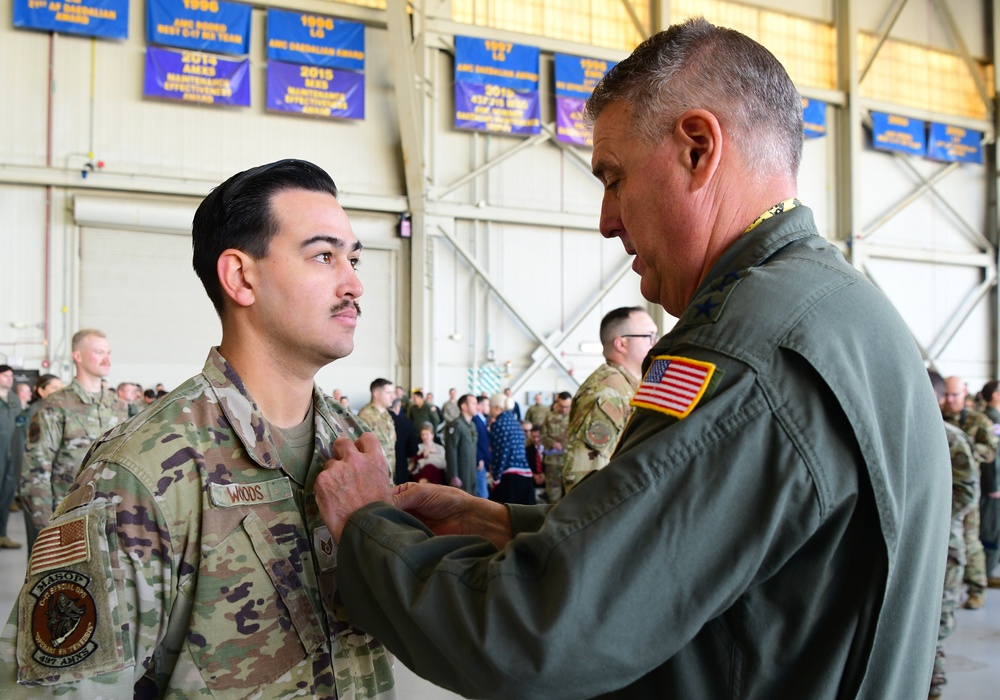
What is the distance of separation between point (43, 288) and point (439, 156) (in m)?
6.41

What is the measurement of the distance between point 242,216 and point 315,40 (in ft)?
41.3

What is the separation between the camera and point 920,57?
17.1 metres

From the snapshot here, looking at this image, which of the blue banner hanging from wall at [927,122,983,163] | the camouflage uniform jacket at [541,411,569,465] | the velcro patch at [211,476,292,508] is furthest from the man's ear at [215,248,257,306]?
the blue banner hanging from wall at [927,122,983,163]

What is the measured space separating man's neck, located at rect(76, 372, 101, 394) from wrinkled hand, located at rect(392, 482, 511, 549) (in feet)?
16.3

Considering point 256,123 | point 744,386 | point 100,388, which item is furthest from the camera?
point 256,123

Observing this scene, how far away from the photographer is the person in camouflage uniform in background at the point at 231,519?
1207 mm

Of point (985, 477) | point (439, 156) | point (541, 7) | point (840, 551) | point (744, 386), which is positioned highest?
point (541, 7)

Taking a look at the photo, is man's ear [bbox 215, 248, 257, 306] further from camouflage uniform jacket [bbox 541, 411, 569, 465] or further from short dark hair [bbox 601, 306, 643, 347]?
camouflage uniform jacket [bbox 541, 411, 569, 465]

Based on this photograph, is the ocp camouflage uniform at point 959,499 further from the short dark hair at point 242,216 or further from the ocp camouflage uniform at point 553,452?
the short dark hair at point 242,216

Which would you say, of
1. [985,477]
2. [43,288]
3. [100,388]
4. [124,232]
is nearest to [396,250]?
[124,232]

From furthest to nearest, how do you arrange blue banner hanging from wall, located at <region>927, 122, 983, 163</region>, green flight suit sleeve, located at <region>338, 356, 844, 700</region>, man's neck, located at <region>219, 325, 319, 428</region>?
1. blue banner hanging from wall, located at <region>927, 122, 983, 163</region>
2. man's neck, located at <region>219, 325, 319, 428</region>
3. green flight suit sleeve, located at <region>338, 356, 844, 700</region>

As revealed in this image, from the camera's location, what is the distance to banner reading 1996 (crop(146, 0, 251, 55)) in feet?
40.0

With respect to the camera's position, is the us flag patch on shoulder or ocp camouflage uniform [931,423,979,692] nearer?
the us flag patch on shoulder

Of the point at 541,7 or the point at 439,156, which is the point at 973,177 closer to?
the point at 541,7
